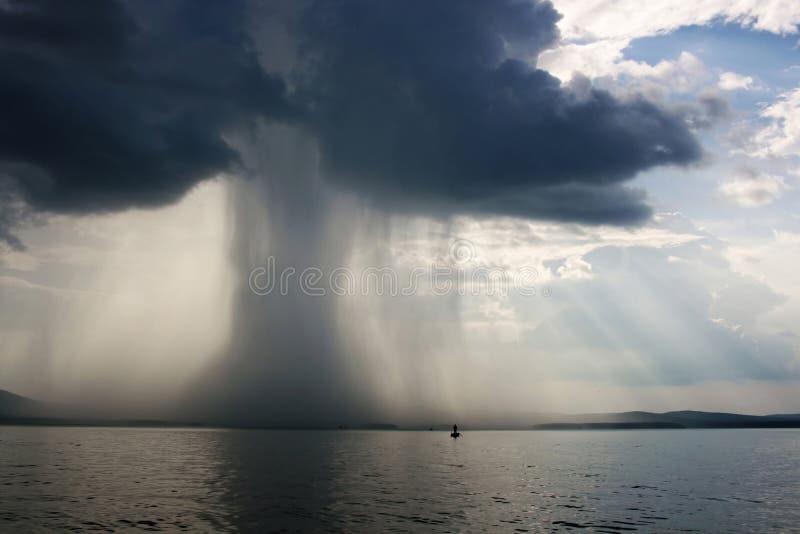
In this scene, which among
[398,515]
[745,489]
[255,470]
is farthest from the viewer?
[255,470]

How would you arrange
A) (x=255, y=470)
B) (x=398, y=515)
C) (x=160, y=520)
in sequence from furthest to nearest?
(x=255, y=470) < (x=398, y=515) < (x=160, y=520)

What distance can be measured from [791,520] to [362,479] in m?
42.7

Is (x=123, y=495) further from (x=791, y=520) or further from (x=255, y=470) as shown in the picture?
(x=791, y=520)

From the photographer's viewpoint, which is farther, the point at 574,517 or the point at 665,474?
the point at 665,474

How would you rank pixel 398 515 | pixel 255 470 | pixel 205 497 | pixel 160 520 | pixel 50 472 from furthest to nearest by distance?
1. pixel 255 470
2. pixel 50 472
3. pixel 205 497
4. pixel 398 515
5. pixel 160 520

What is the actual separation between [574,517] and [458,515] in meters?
9.03

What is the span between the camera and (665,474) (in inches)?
3182

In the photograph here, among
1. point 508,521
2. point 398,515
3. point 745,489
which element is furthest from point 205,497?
point 745,489

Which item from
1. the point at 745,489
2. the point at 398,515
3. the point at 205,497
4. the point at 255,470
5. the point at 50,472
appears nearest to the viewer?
the point at 398,515

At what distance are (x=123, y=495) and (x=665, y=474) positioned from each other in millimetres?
70154

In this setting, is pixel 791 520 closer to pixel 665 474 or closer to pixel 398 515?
pixel 398 515

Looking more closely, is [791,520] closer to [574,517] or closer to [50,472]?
[574,517]

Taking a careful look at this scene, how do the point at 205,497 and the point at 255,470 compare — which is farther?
the point at 255,470

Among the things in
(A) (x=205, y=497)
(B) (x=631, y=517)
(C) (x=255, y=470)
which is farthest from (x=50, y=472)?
(B) (x=631, y=517)
